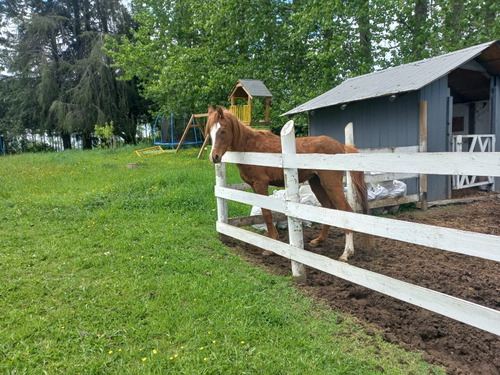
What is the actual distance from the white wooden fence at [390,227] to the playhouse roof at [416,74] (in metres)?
4.58

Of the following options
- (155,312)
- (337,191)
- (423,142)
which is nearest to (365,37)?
(423,142)

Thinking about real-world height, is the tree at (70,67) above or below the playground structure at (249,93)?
above

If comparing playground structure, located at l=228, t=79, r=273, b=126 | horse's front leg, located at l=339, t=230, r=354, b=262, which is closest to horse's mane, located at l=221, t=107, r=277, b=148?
horse's front leg, located at l=339, t=230, r=354, b=262

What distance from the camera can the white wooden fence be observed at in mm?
2098

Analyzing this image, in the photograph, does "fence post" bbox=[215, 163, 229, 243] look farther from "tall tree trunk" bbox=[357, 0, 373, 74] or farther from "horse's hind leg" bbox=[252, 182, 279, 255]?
"tall tree trunk" bbox=[357, 0, 373, 74]

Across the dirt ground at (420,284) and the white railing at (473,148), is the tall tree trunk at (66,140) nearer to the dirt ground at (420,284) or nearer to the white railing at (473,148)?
the dirt ground at (420,284)

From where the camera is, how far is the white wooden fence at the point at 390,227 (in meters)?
2.10

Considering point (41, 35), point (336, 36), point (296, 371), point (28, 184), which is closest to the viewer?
point (296, 371)

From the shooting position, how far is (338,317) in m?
3.04

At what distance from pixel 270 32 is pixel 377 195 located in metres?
12.1

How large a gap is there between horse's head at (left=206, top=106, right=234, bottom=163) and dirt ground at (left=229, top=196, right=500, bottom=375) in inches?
56.5

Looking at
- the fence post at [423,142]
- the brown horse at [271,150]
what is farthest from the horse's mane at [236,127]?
the fence post at [423,142]

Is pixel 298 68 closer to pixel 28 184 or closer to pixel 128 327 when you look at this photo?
pixel 28 184

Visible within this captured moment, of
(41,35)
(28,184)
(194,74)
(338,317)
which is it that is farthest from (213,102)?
(41,35)
